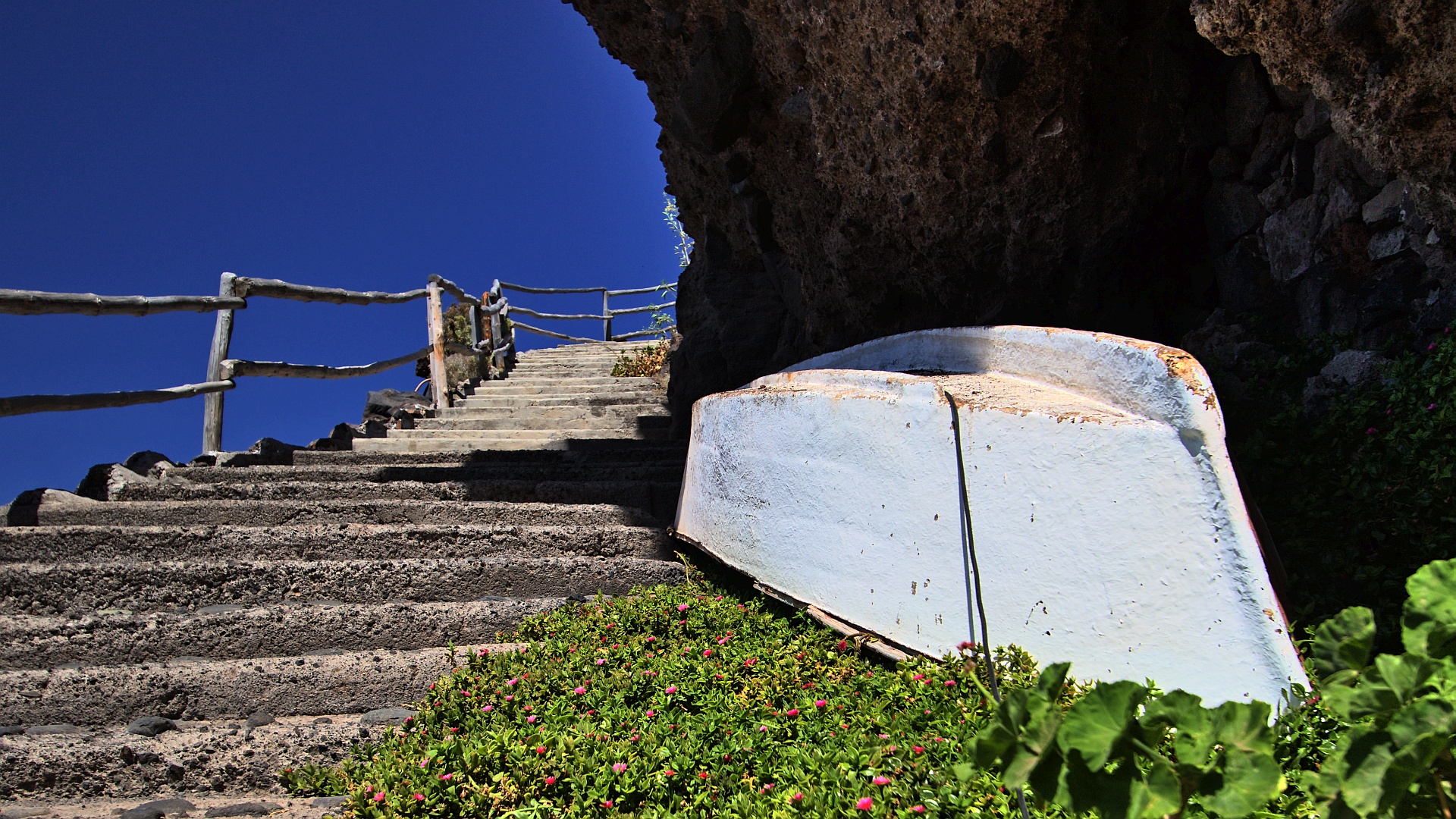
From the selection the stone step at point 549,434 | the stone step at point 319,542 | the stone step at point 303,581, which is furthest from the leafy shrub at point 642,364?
the stone step at point 303,581

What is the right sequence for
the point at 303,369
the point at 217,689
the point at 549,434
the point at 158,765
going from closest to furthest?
1. the point at 158,765
2. the point at 217,689
3. the point at 303,369
4. the point at 549,434

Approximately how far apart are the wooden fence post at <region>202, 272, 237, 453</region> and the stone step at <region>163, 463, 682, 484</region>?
30cm

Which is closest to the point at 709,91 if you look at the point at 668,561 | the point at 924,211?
the point at 924,211

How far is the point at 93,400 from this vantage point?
Result: 14.1 feet

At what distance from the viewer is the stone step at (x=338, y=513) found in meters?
4.18

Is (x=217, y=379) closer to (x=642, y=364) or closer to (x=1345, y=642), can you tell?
(x=642, y=364)

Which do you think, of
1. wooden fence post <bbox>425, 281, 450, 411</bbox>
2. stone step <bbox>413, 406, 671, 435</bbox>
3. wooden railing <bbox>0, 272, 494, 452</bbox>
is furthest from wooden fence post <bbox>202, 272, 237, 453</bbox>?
wooden fence post <bbox>425, 281, 450, 411</bbox>

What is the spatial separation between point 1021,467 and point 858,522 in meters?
0.69

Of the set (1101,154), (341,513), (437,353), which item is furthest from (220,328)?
(1101,154)

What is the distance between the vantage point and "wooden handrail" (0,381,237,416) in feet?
12.7

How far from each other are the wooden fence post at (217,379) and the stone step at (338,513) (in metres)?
1.00

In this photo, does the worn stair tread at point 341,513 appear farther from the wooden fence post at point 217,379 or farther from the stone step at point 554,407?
the stone step at point 554,407

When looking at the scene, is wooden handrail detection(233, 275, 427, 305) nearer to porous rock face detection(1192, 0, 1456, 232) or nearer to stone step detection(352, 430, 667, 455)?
stone step detection(352, 430, 667, 455)

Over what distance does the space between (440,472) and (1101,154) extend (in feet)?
13.9
